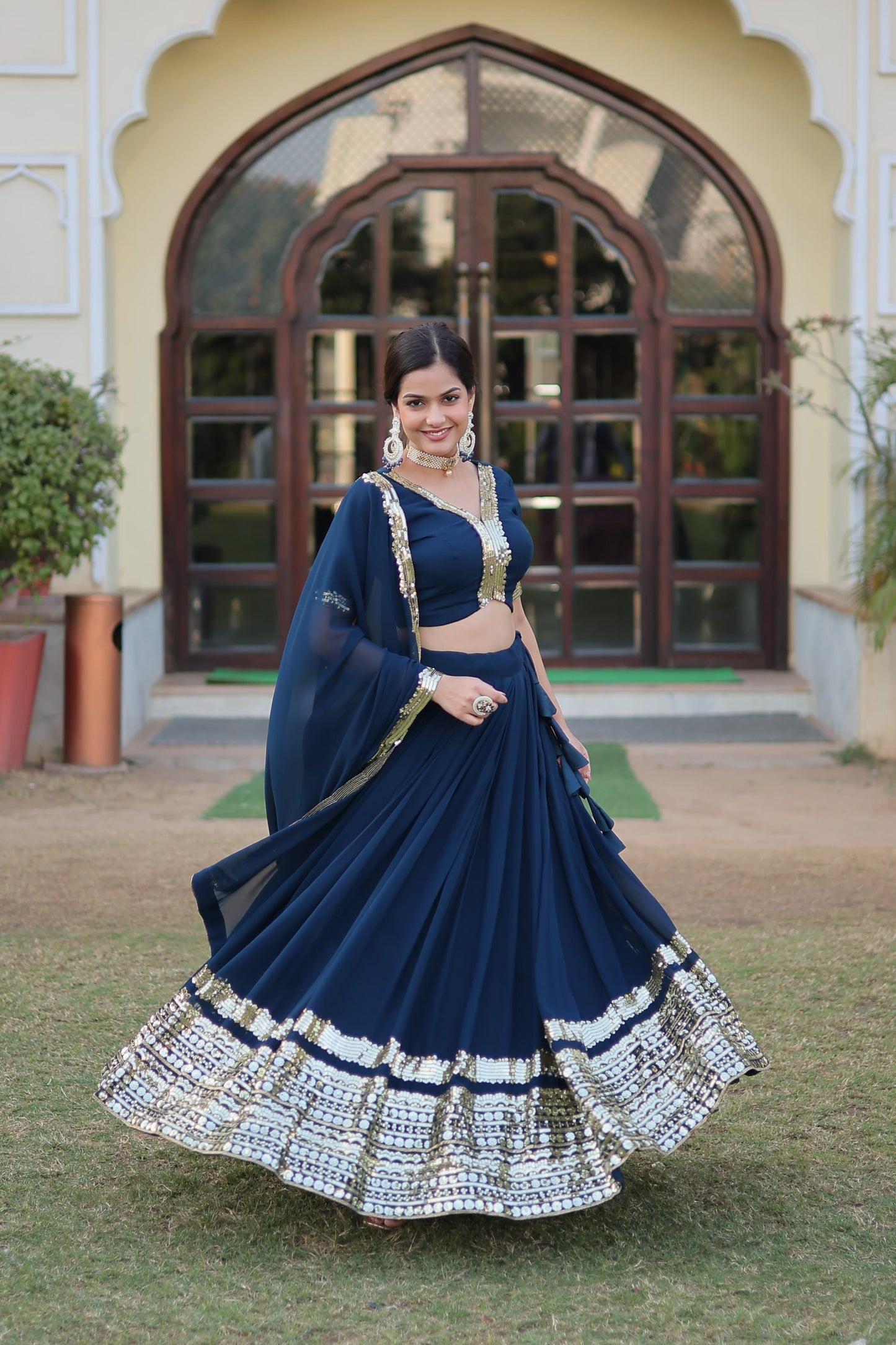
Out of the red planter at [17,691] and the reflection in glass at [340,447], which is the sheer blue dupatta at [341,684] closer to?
the red planter at [17,691]

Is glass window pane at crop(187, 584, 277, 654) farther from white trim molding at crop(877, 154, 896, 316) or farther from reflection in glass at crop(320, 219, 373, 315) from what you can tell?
white trim molding at crop(877, 154, 896, 316)

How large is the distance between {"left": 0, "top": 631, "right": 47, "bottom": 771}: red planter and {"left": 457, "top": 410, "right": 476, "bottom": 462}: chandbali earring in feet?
13.4

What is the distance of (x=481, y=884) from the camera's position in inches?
110

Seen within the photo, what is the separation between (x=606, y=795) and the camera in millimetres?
6387

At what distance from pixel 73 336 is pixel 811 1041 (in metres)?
5.24

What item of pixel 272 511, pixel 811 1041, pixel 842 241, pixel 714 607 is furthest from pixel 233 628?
pixel 811 1041

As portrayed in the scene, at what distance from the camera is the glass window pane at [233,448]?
842 cm

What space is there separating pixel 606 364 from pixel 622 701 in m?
1.84

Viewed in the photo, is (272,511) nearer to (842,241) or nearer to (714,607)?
(714,607)

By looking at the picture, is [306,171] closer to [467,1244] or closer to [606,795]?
[606,795]

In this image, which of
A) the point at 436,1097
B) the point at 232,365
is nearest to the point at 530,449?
the point at 232,365

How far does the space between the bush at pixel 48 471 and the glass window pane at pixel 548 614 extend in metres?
2.65

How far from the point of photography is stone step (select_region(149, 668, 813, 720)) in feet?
26.0

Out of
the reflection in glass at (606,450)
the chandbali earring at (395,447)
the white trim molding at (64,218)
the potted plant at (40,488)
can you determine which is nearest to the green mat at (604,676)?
the reflection in glass at (606,450)
